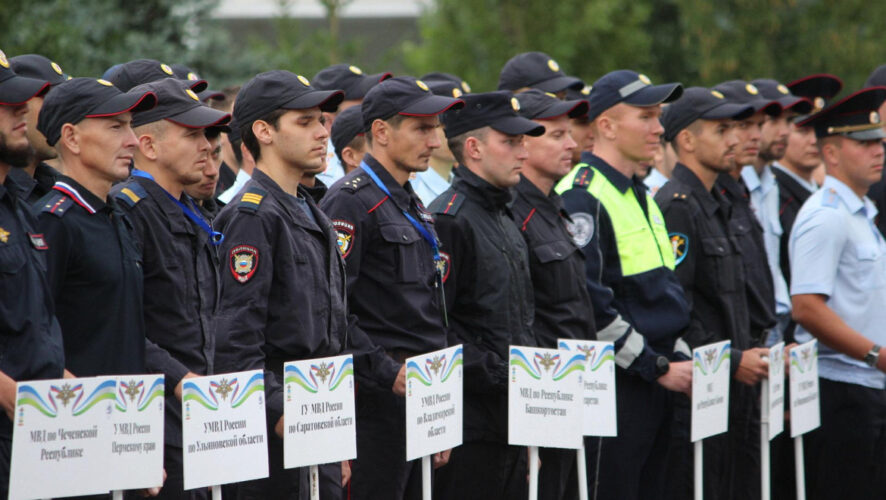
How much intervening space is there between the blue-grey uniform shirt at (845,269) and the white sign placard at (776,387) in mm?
588

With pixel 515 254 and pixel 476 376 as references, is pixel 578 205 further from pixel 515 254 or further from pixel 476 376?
pixel 476 376

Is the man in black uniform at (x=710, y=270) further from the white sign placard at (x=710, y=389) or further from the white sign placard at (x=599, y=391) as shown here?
the white sign placard at (x=599, y=391)

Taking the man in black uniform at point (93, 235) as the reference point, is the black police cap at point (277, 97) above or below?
above

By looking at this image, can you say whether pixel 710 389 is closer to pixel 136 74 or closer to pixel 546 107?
pixel 546 107

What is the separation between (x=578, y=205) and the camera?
6.49 m

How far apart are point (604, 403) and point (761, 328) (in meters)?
1.95

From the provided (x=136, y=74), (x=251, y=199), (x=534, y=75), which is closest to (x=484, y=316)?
(x=251, y=199)

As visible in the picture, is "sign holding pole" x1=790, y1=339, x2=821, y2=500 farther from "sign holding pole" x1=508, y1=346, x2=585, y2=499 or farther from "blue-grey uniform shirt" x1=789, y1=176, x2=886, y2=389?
"sign holding pole" x1=508, y1=346, x2=585, y2=499

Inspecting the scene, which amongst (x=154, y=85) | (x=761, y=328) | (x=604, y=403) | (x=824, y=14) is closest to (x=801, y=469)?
(x=761, y=328)

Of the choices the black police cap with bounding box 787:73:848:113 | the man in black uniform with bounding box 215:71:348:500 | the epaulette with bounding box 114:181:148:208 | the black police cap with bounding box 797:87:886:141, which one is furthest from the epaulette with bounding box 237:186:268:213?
the black police cap with bounding box 787:73:848:113

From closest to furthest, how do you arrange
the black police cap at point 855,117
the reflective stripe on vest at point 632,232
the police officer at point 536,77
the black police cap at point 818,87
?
1. the reflective stripe on vest at point 632,232
2. the black police cap at point 855,117
3. the police officer at point 536,77
4. the black police cap at point 818,87

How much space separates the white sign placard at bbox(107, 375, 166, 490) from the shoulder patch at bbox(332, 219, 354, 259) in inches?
53.2

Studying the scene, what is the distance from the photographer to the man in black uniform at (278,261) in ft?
15.3

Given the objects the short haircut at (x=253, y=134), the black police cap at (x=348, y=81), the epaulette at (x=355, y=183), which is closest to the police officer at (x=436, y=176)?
the black police cap at (x=348, y=81)
